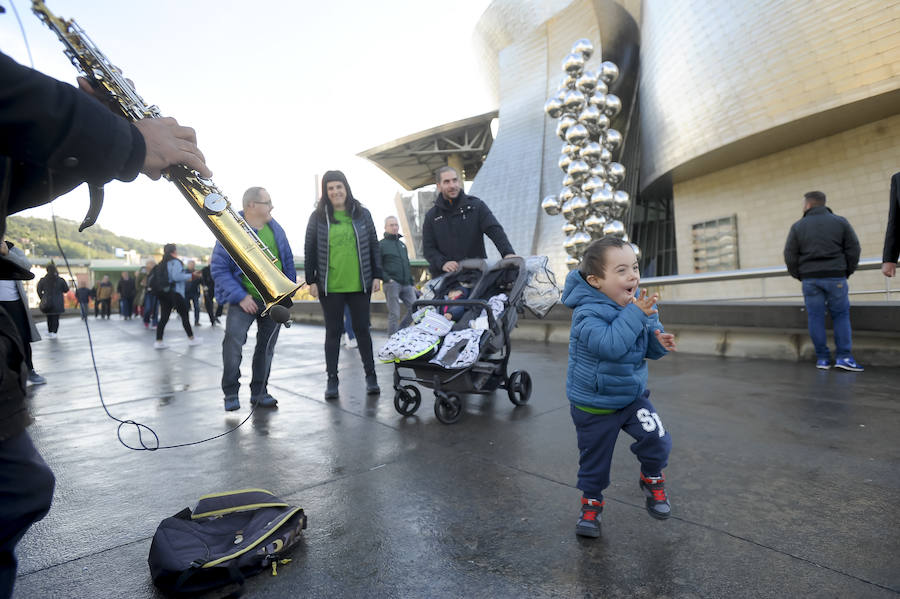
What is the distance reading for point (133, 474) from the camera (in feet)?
9.31

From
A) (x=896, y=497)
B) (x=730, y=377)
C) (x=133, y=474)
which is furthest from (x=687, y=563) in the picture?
(x=730, y=377)

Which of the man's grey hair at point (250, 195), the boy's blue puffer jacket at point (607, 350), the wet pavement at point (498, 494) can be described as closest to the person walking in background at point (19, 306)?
the wet pavement at point (498, 494)

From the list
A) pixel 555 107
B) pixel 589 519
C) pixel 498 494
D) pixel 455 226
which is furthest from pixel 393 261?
pixel 555 107

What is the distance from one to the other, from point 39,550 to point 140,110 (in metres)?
1.80

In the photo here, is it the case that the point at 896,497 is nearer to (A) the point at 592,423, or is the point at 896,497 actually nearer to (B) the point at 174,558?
(A) the point at 592,423

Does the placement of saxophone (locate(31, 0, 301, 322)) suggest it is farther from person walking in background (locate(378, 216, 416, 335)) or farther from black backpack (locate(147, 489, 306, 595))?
person walking in background (locate(378, 216, 416, 335))

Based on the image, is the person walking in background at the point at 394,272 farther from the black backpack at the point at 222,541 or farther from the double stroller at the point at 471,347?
the black backpack at the point at 222,541

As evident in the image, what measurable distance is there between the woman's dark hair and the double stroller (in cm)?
114

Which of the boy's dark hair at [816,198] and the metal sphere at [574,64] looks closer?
the boy's dark hair at [816,198]

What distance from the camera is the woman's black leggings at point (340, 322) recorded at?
15.4 feet

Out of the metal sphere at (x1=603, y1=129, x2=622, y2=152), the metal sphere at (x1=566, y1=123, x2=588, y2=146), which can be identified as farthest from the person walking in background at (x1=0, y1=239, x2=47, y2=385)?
the metal sphere at (x1=603, y1=129, x2=622, y2=152)

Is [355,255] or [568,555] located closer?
[568,555]

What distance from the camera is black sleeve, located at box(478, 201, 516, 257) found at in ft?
15.4

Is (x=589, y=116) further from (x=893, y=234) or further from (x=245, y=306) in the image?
(x=245, y=306)
